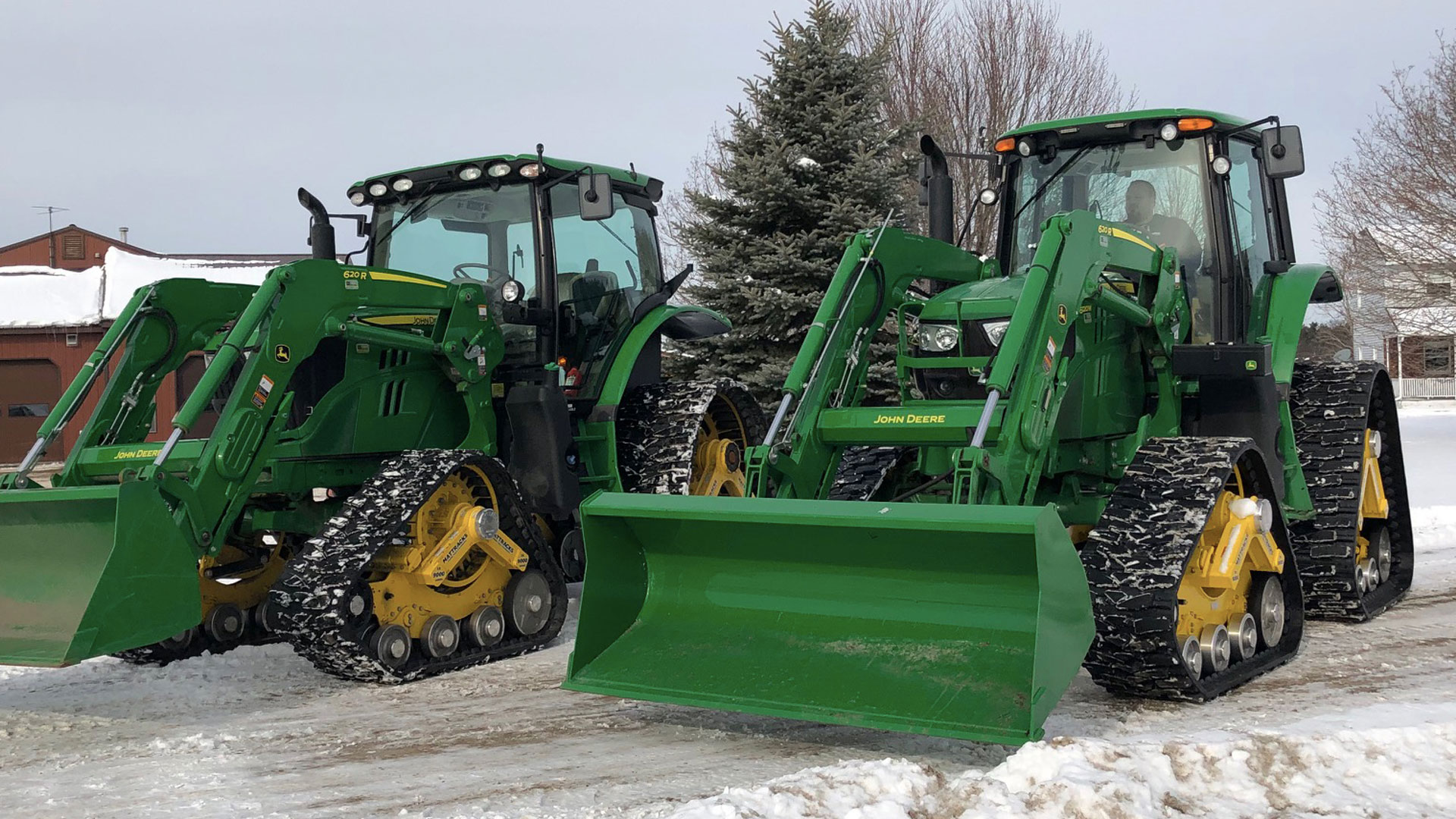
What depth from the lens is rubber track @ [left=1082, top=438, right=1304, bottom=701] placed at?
5.10 metres

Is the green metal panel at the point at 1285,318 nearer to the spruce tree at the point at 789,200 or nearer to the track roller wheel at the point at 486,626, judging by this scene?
the track roller wheel at the point at 486,626

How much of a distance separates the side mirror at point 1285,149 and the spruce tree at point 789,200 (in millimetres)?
7359

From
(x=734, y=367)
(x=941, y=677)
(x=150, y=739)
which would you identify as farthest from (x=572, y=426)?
(x=734, y=367)

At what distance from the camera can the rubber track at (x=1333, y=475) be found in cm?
723

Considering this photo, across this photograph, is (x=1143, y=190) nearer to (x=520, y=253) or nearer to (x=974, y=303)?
(x=974, y=303)

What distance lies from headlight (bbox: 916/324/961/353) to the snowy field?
1.61 meters

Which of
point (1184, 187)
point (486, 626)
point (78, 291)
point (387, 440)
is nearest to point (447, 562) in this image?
point (486, 626)

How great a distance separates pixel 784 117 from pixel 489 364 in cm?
773

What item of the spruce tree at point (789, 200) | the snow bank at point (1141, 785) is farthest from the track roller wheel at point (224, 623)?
the spruce tree at point (789, 200)

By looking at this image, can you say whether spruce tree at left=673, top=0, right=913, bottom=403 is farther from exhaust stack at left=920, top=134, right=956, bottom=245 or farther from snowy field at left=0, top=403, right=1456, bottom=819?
snowy field at left=0, top=403, right=1456, bottom=819

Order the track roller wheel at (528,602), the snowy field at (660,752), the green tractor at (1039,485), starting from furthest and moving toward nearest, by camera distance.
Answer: the track roller wheel at (528,602) → the green tractor at (1039,485) → the snowy field at (660,752)

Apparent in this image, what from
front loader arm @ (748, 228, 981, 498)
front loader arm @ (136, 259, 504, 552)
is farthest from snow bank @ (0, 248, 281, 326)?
front loader arm @ (748, 228, 981, 498)

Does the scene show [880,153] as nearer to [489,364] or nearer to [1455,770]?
[489,364]

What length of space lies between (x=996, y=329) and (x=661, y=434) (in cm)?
267
